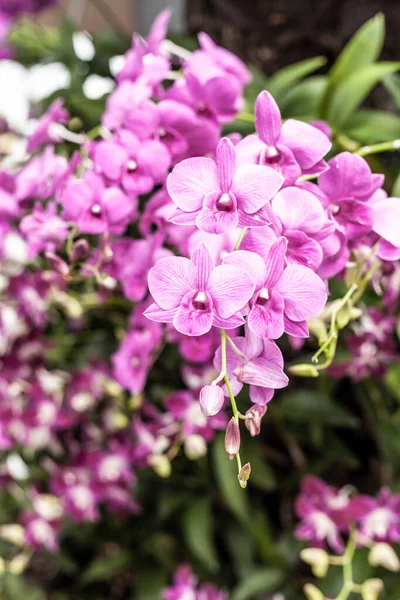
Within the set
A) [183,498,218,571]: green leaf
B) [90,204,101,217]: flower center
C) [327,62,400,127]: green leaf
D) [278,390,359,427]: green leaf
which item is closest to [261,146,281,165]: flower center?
[90,204,101,217]: flower center

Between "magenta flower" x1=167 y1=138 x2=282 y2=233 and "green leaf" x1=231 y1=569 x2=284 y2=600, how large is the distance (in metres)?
0.43

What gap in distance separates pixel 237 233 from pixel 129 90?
125mm

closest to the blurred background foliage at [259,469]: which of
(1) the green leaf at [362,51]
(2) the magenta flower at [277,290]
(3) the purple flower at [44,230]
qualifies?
(1) the green leaf at [362,51]

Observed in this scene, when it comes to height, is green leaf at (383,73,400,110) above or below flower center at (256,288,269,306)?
below

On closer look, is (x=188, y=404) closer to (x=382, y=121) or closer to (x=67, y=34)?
(x=382, y=121)

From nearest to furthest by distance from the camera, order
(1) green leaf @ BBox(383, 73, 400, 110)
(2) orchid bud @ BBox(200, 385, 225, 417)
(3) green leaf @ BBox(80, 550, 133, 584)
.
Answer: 1. (2) orchid bud @ BBox(200, 385, 225, 417)
2. (1) green leaf @ BBox(383, 73, 400, 110)
3. (3) green leaf @ BBox(80, 550, 133, 584)

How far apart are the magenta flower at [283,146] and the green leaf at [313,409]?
1.06 ft

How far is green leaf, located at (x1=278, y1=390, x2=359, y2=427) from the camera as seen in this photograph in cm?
58

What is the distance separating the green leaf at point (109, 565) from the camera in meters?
0.70

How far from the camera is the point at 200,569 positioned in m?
0.70

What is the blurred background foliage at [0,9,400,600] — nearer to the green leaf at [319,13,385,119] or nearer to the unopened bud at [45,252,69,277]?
the green leaf at [319,13,385,119]

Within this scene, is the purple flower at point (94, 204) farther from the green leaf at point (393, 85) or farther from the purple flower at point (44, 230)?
the green leaf at point (393, 85)

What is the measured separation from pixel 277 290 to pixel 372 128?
0.94ft

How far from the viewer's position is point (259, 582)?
60cm
